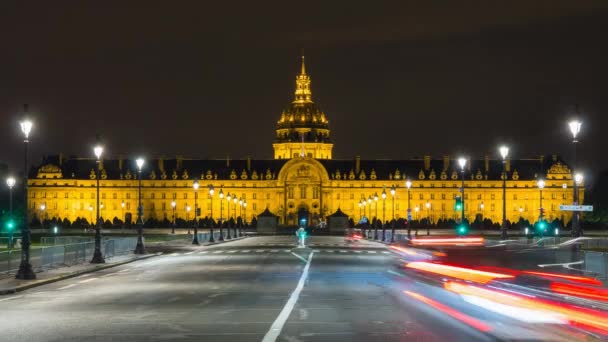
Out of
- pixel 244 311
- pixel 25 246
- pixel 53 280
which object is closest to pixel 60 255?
pixel 53 280

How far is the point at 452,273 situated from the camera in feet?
78.1

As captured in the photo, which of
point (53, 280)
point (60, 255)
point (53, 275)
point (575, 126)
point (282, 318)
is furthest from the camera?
point (60, 255)

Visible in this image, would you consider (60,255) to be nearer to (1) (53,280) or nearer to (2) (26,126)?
(1) (53,280)

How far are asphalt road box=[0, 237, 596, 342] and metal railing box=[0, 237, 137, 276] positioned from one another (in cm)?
265

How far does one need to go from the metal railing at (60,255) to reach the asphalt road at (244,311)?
104 inches

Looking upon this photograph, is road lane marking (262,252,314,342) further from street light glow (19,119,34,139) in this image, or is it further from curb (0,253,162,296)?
street light glow (19,119,34,139)

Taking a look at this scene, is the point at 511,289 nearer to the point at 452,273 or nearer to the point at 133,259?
the point at 452,273

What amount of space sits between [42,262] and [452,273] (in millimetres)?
19874

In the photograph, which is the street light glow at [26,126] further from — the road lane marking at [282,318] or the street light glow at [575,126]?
the street light glow at [575,126]

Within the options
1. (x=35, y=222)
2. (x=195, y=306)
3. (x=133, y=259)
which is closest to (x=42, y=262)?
(x=133, y=259)

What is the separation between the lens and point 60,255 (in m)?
42.3

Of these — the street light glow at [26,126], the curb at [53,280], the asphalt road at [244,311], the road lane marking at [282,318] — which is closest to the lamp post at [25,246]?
the street light glow at [26,126]

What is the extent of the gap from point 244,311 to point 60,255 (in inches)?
836

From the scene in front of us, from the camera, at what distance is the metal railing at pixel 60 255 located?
1442 inches
